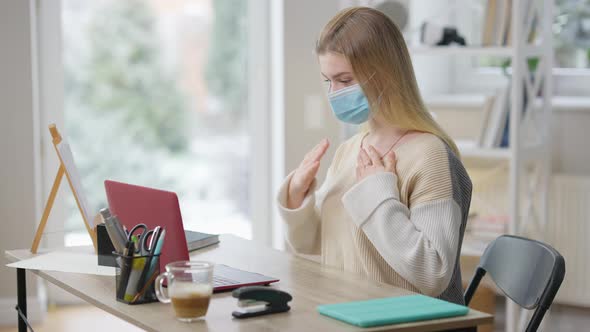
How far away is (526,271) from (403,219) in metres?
0.36

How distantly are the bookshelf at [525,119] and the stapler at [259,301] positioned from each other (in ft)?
6.16

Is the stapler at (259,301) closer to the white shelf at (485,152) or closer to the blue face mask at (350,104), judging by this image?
the blue face mask at (350,104)

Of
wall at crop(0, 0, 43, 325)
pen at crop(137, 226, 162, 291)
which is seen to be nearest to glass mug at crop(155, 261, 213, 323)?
pen at crop(137, 226, 162, 291)

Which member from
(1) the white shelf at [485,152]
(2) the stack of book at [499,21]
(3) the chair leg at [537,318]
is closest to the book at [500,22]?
(2) the stack of book at [499,21]

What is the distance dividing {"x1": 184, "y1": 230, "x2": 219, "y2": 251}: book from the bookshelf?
142 centimetres

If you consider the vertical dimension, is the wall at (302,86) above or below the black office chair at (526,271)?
above

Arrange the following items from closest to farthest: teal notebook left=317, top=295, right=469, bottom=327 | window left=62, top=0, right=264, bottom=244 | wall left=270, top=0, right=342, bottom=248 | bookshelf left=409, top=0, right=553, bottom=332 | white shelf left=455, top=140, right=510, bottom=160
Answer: teal notebook left=317, top=295, right=469, bottom=327 < bookshelf left=409, top=0, right=553, bottom=332 < white shelf left=455, top=140, right=510, bottom=160 < wall left=270, top=0, right=342, bottom=248 < window left=62, top=0, right=264, bottom=244

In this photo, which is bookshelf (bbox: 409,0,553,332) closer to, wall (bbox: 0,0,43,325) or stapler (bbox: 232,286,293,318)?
wall (bbox: 0,0,43,325)

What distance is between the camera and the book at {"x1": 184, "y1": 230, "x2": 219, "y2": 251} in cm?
231

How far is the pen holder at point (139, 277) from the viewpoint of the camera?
5.71 ft

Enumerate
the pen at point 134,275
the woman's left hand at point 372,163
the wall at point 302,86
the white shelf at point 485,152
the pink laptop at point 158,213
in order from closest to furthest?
the pen at point 134,275 → the pink laptop at point 158,213 → the woman's left hand at point 372,163 → the white shelf at point 485,152 → the wall at point 302,86

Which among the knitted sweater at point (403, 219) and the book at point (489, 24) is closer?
the knitted sweater at point (403, 219)

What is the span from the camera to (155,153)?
279 inches

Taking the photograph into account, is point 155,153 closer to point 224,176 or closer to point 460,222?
A: point 224,176
